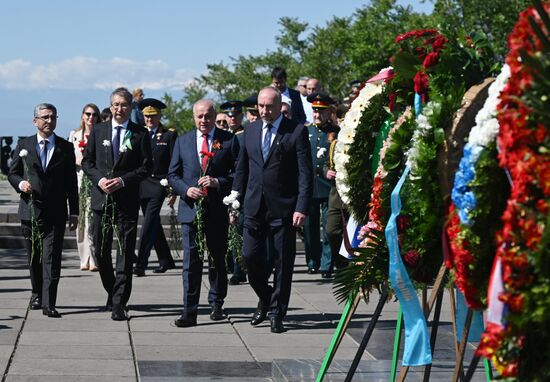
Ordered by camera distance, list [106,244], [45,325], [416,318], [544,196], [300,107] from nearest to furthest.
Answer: [544,196], [416,318], [45,325], [106,244], [300,107]

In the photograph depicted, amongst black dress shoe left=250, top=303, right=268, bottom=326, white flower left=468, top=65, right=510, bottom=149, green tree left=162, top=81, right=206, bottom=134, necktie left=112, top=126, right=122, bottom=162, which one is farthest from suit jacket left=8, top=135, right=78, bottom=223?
green tree left=162, top=81, right=206, bottom=134

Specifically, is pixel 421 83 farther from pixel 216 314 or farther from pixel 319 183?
pixel 319 183

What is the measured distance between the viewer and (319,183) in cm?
1568

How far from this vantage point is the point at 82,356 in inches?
368

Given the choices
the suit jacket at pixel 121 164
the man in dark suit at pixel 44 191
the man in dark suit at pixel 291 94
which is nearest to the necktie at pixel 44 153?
the man in dark suit at pixel 44 191

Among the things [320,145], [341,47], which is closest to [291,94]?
[320,145]

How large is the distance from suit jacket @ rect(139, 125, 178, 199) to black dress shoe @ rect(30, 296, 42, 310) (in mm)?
3662

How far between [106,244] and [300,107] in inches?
281

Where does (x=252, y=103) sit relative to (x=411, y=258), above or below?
above

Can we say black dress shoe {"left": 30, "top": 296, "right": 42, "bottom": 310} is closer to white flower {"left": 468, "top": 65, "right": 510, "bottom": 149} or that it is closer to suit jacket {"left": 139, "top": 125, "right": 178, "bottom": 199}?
suit jacket {"left": 139, "top": 125, "right": 178, "bottom": 199}

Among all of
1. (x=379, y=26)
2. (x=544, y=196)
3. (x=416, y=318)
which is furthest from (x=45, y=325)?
(x=379, y=26)

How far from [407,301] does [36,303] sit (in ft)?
22.3

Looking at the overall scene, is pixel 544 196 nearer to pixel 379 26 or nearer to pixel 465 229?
pixel 465 229

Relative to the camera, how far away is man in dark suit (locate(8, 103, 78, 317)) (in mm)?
11883
